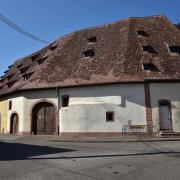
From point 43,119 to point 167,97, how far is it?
12.2 metres

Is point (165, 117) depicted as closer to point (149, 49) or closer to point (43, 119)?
point (149, 49)

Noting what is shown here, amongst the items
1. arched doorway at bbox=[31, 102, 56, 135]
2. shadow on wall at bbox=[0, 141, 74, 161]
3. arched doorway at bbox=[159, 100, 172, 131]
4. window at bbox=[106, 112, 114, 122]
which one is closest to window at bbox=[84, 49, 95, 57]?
arched doorway at bbox=[31, 102, 56, 135]

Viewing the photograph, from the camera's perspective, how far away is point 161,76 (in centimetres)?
2711

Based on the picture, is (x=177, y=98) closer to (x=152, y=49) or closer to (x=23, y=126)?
(x=152, y=49)

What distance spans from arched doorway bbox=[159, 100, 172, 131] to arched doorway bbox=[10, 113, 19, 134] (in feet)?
49.0

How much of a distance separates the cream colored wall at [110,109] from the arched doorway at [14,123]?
7.59m

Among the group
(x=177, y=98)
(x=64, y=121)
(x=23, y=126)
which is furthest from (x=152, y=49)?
(x=23, y=126)

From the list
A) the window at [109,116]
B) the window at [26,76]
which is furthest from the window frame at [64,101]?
the window at [26,76]

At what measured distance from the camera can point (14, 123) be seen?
33219 mm

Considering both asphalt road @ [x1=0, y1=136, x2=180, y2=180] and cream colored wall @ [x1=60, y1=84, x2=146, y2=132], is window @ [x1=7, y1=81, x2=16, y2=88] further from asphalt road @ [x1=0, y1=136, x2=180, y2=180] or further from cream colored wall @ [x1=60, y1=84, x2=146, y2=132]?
asphalt road @ [x1=0, y1=136, x2=180, y2=180]

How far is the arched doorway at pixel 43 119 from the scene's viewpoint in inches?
1185

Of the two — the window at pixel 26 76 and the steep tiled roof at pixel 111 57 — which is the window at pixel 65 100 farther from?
the window at pixel 26 76

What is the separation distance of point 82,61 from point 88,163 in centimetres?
2058

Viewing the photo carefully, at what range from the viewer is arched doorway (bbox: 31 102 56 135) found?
1185 inches
